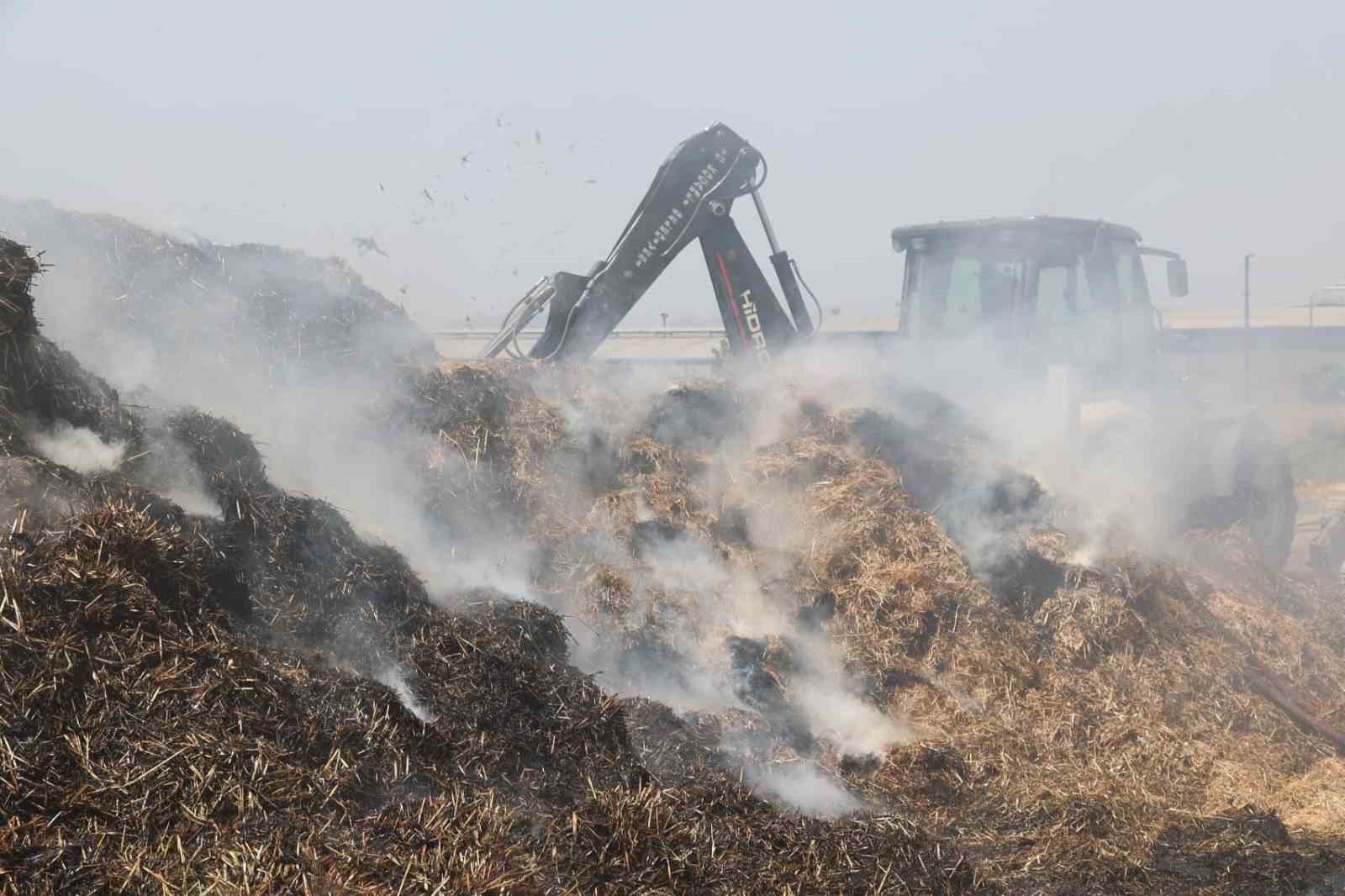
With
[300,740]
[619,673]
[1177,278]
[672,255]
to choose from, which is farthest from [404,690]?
[1177,278]

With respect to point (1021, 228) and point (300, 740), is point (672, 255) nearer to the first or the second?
point (1021, 228)

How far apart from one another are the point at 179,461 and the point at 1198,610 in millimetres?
6773

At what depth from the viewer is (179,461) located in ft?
18.3

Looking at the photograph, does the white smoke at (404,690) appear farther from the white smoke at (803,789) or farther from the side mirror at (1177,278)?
the side mirror at (1177,278)

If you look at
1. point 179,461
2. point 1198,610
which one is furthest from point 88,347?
point 1198,610

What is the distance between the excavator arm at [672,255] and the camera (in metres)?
9.16

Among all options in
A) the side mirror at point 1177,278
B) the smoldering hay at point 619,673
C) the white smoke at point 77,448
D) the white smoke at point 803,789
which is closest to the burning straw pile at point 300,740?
the smoldering hay at point 619,673

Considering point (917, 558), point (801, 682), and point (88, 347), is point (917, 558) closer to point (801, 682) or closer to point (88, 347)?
point (801, 682)

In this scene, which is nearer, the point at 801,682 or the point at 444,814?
the point at 444,814

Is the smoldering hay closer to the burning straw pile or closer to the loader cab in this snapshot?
the burning straw pile

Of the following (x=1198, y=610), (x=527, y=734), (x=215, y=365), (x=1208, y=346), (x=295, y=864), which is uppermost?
(x=215, y=365)

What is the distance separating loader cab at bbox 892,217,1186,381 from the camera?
9.42 m

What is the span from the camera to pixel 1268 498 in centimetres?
1044

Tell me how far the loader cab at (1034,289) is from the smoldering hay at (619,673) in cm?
186
